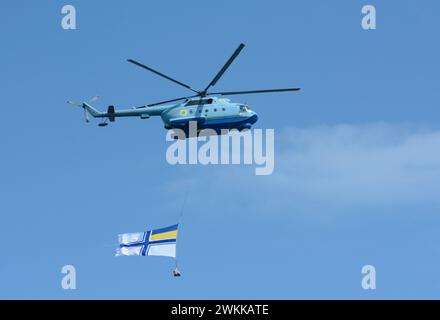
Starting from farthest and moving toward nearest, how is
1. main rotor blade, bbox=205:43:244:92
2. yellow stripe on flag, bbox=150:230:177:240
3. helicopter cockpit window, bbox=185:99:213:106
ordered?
helicopter cockpit window, bbox=185:99:213:106 < yellow stripe on flag, bbox=150:230:177:240 < main rotor blade, bbox=205:43:244:92

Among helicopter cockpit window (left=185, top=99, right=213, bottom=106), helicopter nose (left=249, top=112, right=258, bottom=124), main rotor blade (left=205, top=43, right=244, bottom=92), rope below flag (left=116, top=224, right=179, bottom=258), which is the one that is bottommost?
rope below flag (left=116, top=224, right=179, bottom=258)

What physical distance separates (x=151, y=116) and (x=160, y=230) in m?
11.3

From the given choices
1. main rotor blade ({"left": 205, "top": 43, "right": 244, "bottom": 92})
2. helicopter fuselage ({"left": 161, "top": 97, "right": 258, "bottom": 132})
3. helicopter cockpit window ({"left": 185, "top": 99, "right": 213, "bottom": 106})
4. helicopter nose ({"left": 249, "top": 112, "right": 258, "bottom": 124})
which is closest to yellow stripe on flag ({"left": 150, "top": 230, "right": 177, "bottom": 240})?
helicopter fuselage ({"left": 161, "top": 97, "right": 258, "bottom": 132})

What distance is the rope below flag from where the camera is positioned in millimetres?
94375

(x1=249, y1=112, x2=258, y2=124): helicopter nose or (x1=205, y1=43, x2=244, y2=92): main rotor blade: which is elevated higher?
(x1=205, y1=43, x2=244, y2=92): main rotor blade

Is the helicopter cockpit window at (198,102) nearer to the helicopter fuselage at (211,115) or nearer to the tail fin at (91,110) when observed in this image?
the helicopter fuselage at (211,115)

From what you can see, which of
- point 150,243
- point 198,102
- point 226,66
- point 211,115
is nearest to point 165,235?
point 150,243

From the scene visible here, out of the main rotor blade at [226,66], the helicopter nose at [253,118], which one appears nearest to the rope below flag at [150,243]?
the helicopter nose at [253,118]

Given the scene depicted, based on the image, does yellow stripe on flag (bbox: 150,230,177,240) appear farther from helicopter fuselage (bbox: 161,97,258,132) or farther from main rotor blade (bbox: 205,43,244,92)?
main rotor blade (bbox: 205,43,244,92)

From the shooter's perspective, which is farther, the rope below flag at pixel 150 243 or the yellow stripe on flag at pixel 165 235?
the yellow stripe on flag at pixel 165 235

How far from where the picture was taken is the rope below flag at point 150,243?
310 ft

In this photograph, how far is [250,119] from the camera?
329ft
